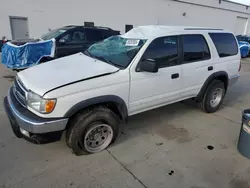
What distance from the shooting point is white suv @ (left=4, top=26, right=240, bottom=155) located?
2449 millimetres

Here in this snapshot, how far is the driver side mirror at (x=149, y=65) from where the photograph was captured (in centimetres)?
283

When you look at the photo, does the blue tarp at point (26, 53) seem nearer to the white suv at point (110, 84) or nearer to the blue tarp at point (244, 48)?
the white suv at point (110, 84)

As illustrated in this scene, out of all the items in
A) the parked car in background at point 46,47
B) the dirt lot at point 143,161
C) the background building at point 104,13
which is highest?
the background building at point 104,13

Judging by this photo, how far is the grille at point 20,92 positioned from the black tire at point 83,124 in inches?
27.0

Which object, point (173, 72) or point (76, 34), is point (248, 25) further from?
point (173, 72)

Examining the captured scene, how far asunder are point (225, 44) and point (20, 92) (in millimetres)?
4083

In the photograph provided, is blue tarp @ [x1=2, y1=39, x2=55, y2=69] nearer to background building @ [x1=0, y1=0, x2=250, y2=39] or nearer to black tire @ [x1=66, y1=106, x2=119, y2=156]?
black tire @ [x1=66, y1=106, x2=119, y2=156]

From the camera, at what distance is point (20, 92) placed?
276cm

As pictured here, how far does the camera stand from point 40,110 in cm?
239

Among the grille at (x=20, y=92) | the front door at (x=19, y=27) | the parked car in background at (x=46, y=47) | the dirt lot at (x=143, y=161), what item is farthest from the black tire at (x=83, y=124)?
the front door at (x=19, y=27)

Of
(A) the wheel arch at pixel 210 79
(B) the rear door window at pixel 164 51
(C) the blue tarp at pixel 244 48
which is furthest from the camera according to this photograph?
(C) the blue tarp at pixel 244 48

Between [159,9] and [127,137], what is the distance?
16.9 metres

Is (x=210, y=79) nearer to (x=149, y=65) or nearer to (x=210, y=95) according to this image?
(x=210, y=95)

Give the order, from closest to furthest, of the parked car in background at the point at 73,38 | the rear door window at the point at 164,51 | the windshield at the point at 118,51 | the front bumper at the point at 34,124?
the front bumper at the point at 34,124
the windshield at the point at 118,51
the rear door window at the point at 164,51
the parked car in background at the point at 73,38
